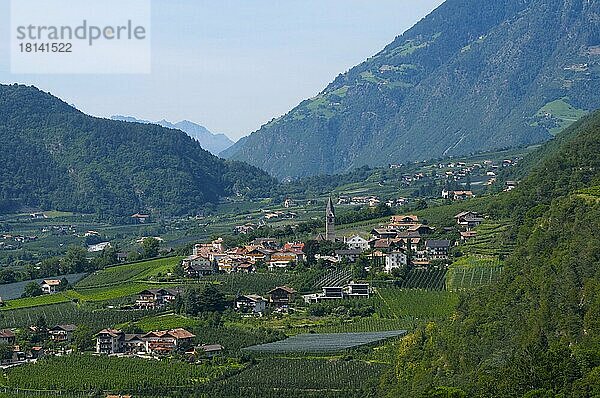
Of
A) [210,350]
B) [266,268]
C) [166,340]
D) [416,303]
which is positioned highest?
[266,268]

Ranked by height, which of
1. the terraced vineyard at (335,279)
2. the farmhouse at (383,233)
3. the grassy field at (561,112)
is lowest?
the terraced vineyard at (335,279)

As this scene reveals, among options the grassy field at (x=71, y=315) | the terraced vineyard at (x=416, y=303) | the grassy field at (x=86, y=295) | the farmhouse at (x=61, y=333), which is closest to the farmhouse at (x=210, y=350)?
the grassy field at (x=71, y=315)

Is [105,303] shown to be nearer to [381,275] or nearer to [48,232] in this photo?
[381,275]

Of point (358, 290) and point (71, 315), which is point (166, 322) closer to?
point (71, 315)

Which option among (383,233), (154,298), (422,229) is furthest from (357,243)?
(154,298)

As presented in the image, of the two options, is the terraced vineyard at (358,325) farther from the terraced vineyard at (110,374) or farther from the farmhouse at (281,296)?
the terraced vineyard at (110,374)

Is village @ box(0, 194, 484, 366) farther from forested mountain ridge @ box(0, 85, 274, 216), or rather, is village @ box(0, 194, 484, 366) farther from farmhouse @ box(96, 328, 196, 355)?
forested mountain ridge @ box(0, 85, 274, 216)

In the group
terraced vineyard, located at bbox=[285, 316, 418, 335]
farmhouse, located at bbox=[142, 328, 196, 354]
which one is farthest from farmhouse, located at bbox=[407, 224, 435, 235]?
farmhouse, located at bbox=[142, 328, 196, 354]
